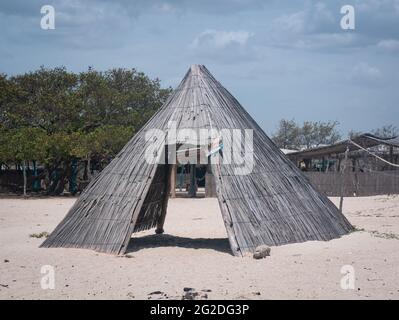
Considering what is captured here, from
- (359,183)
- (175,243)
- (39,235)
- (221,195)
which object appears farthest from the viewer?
(359,183)

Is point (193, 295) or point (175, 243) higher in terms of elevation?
point (193, 295)

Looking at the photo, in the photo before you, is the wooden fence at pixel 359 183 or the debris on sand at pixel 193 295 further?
the wooden fence at pixel 359 183

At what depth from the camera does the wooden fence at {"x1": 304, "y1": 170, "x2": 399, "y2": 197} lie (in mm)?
25875

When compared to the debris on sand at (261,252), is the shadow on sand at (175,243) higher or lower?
lower

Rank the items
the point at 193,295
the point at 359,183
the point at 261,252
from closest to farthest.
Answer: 1. the point at 193,295
2. the point at 261,252
3. the point at 359,183

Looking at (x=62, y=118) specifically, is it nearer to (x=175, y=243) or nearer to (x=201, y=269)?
(x=175, y=243)

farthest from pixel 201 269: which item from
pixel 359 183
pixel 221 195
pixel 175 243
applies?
pixel 359 183

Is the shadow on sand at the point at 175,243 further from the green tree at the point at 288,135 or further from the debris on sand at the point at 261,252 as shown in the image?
the green tree at the point at 288,135

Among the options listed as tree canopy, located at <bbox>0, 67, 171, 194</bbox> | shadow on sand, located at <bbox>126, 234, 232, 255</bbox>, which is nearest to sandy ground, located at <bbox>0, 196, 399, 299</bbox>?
shadow on sand, located at <bbox>126, 234, 232, 255</bbox>

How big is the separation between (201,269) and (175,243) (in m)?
3.01

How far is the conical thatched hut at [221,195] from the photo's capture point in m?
9.95

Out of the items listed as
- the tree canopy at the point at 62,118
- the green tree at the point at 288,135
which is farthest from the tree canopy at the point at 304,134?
the tree canopy at the point at 62,118

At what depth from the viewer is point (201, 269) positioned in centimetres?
879

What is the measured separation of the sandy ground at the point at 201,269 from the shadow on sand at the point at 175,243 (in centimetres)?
2
